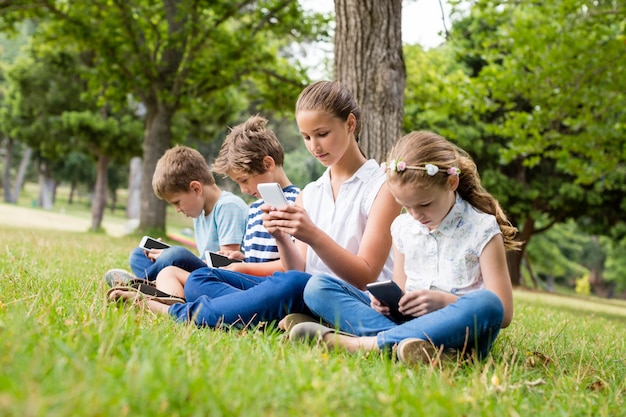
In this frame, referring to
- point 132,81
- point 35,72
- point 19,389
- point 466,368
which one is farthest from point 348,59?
point 35,72

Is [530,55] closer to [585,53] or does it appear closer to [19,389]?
[585,53]

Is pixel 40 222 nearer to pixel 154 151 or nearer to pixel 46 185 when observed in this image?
pixel 154 151

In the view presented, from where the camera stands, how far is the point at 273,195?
309cm

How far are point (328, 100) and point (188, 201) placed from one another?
4.83 feet

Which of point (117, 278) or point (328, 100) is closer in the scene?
point (328, 100)

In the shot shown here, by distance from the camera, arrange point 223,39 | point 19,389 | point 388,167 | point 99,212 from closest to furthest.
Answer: point 19,389, point 388,167, point 223,39, point 99,212

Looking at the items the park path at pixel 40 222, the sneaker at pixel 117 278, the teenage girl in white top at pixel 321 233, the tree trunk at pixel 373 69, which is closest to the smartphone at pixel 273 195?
the teenage girl in white top at pixel 321 233

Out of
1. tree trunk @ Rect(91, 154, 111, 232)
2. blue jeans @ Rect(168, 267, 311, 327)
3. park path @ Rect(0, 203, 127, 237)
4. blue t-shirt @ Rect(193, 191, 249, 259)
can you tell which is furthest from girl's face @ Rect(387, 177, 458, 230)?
tree trunk @ Rect(91, 154, 111, 232)

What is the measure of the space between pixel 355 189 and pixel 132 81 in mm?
11256

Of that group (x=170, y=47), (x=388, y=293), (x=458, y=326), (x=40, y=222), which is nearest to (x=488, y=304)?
(x=458, y=326)

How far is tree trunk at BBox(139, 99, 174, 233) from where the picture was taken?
1433 cm

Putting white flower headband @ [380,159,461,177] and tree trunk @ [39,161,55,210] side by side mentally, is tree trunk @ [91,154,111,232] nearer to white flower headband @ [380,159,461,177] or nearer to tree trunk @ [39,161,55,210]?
white flower headband @ [380,159,461,177]

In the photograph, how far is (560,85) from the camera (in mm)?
9617

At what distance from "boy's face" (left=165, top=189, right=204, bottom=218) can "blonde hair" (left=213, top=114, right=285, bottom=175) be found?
12.3 inches
